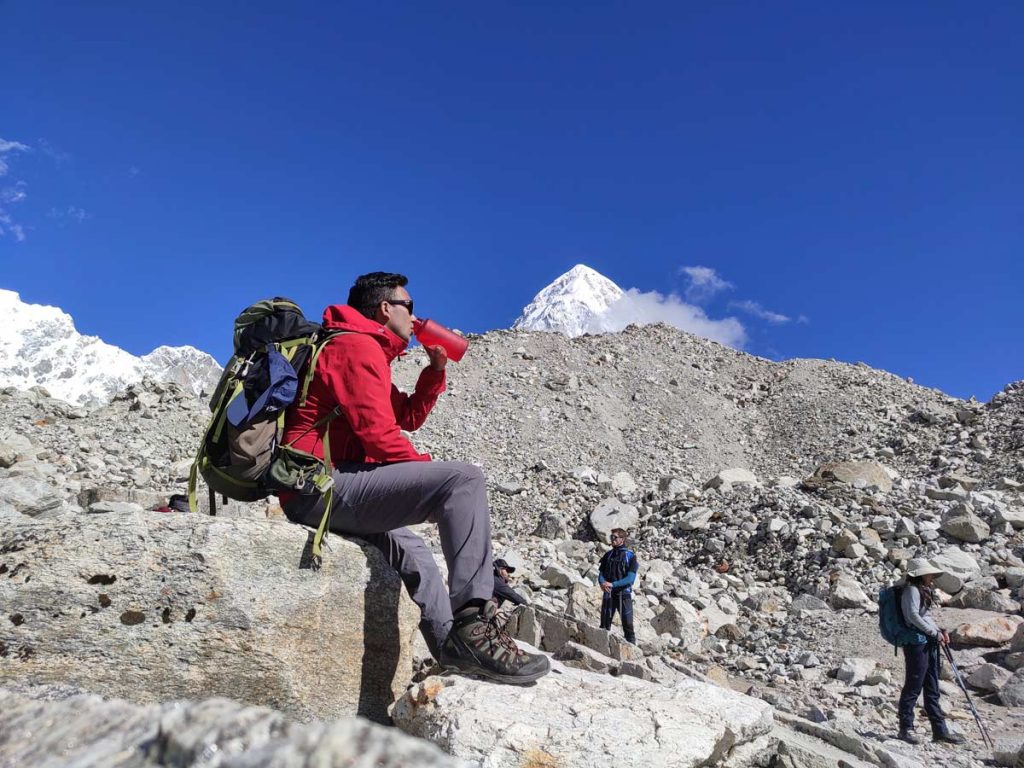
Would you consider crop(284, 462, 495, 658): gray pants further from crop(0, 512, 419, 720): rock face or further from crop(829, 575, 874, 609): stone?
crop(829, 575, 874, 609): stone

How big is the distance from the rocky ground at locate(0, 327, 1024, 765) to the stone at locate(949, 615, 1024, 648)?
24 mm

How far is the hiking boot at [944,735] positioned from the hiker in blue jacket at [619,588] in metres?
3.88

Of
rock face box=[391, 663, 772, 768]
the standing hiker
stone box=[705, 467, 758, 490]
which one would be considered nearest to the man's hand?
rock face box=[391, 663, 772, 768]

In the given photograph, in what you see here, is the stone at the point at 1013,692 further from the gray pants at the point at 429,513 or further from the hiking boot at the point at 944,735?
the gray pants at the point at 429,513

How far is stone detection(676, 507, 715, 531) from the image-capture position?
56.4ft

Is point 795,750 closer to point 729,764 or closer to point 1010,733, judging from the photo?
point 729,764

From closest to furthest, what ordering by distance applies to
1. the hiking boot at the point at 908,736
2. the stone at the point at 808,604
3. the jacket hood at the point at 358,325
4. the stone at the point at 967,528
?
1. the jacket hood at the point at 358,325
2. the hiking boot at the point at 908,736
3. the stone at the point at 808,604
4. the stone at the point at 967,528

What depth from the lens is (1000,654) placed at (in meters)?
9.77

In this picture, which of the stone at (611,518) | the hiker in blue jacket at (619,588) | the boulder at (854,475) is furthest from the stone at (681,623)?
the boulder at (854,475)

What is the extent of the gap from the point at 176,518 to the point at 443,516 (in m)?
1.28

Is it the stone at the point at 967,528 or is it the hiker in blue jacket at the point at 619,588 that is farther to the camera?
the stone at the point at 967,528

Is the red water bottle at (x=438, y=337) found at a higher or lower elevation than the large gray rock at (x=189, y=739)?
higher

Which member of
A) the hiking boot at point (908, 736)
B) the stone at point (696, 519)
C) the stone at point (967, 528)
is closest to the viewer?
the hiking boot at point (908, 736)

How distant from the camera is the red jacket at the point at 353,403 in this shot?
11.6 feet
